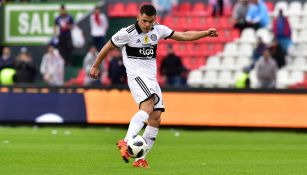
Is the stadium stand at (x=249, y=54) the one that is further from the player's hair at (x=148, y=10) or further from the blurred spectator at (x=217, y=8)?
the player's hair at (x=148, y=10)

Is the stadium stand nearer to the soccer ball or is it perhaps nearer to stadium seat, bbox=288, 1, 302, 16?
stadium seat, bbox=288, 1, 302, 16

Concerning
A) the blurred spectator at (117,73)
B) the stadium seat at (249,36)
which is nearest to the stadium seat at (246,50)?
the stadium seat at (249,36)

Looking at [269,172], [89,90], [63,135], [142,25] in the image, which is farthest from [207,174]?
[89,90]

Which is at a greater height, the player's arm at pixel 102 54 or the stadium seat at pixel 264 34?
A: the player's arm at pixel 102 54

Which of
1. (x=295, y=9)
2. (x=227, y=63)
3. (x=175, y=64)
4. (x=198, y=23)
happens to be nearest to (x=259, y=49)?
(x=227, y=63)

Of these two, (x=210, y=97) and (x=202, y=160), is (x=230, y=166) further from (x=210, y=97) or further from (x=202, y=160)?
(x=210, y=97)

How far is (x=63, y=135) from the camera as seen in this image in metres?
22.0

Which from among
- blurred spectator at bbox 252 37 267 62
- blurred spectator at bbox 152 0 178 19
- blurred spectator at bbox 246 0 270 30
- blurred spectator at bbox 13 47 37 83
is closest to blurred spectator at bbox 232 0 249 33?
blurred spectator at bbox 246 0 270 30

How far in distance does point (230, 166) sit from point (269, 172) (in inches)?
43.0

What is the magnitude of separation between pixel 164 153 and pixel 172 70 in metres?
12.9

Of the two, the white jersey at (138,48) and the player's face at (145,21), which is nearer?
the player's face at (145,21)

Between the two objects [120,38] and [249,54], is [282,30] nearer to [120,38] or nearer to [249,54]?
[249,54]

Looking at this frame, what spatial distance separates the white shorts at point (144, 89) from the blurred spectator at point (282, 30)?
55.5 ft

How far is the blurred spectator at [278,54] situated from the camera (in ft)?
96.6
